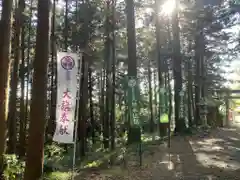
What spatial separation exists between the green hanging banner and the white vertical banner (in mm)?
2740

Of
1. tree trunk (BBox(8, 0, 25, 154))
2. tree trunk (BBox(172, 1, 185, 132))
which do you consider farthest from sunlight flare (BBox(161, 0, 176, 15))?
tree trunk (BBox(8, 0, 25, 154))

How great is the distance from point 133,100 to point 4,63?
13.9ft

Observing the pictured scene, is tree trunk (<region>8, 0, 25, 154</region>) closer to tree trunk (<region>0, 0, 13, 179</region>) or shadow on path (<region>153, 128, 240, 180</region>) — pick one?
tree trunk (<region>0, 0, 13, 179</region>)

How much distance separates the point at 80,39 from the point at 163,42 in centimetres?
1051

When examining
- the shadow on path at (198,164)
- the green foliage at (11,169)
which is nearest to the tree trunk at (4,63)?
the green foliage at (11,169)

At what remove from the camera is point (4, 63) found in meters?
8.52

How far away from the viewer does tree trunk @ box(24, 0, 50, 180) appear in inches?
279

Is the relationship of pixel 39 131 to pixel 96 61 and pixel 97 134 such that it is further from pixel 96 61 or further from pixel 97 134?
pixel 97 134

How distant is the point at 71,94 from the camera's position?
7.15 meters

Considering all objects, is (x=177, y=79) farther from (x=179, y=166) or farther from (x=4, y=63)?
(x=4, y=63)

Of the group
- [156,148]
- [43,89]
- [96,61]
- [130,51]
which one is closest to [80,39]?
[96,61]

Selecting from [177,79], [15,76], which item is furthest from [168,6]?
[15,76]

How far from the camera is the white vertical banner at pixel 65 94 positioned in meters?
7.02

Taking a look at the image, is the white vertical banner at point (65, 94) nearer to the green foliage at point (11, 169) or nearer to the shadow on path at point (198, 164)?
the green foliage at point (11, 169)
